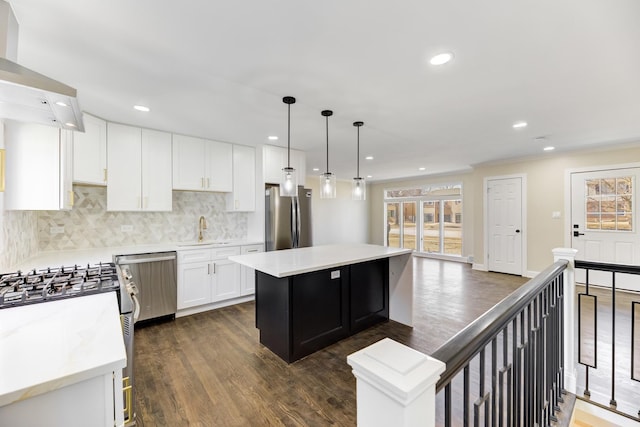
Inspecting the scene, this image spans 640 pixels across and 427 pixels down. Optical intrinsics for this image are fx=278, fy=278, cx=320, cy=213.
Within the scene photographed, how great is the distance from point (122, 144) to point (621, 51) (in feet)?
15.4

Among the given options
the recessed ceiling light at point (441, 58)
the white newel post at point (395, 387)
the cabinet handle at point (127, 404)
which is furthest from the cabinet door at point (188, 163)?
the white newel post at point (395, 387)

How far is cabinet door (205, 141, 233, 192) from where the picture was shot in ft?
13.2

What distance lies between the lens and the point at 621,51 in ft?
6.23

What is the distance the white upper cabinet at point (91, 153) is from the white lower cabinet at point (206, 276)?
4.13 feet

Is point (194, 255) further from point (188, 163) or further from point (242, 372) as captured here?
point (242, 372)

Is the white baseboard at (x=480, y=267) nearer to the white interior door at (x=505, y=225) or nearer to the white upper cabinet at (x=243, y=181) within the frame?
the white interior door at (x=505, y=225)

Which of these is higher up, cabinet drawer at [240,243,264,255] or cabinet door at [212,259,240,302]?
cabinet drawer at [240,243,264,255]

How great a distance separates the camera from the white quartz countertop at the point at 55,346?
2.59 ft

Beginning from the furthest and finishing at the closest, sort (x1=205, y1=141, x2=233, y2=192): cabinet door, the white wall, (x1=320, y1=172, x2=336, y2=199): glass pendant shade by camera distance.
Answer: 1. the white wall
2. (x1=205, y1=141, x2=233, y2=192): cabinet door
3. (x1=320, y1=172, x2=336, y2=199): glass pendant shade

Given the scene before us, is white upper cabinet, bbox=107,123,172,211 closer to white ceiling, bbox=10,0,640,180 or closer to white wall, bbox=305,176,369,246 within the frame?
white ceiling, bbox=10,0,640,180

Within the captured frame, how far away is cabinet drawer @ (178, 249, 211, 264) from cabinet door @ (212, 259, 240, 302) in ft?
0.50

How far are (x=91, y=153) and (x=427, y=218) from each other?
25.2ft

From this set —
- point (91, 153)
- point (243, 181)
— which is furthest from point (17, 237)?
point (243, 181)

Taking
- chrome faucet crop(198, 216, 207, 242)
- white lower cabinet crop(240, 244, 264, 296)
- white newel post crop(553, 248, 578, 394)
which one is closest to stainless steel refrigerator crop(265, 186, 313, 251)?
white lower cabinet crop(240, 244, 264, 296)
